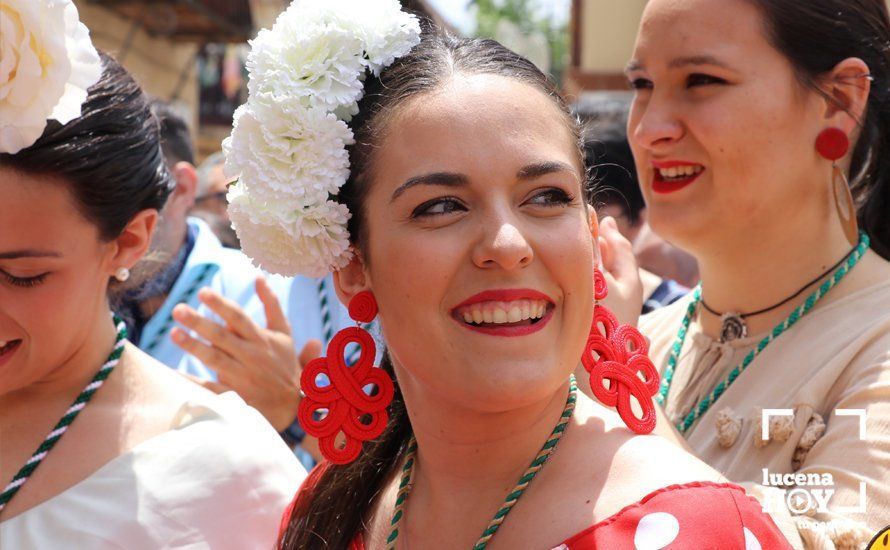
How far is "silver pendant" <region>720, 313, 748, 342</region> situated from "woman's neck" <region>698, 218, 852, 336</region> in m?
0.02

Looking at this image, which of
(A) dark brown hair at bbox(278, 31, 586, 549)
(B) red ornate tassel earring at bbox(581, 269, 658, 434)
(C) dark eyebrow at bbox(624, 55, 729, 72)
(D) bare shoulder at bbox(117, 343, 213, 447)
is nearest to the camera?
(B) red ornate tassel earring at bbox(581, 269, 658, 434)

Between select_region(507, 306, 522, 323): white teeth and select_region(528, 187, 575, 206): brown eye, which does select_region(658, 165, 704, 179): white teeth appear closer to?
select_region(528, 187, 575, 206): brown eye

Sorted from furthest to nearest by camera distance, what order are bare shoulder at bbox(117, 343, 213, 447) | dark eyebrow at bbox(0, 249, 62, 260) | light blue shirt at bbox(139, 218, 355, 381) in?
light blue shirt at bbox(139, 218, 355, 381), bare shoulder at bbox(117, 343, 213, 447), dark eyebrow at bbox(0, 249, 62, 260)

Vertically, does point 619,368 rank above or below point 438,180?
below

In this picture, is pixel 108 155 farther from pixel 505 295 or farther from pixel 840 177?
pixel 840 177

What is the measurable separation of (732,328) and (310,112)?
1.38 meters

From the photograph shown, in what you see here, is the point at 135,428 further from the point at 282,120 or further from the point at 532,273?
the point at 532,273

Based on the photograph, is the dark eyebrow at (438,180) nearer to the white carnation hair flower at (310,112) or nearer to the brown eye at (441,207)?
the brown eye at (441,207)

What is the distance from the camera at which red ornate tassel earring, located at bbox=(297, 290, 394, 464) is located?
216 centimetres

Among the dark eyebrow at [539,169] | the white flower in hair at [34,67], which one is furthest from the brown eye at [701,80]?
the white flower in hair at [34,67]

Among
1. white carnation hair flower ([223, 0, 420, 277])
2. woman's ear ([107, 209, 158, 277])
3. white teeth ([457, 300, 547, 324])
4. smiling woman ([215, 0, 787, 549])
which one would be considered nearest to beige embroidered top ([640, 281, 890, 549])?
smiling woman ([215, 0, 787, 549])

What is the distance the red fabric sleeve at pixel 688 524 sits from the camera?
172 cm

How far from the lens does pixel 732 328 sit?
2.91 m

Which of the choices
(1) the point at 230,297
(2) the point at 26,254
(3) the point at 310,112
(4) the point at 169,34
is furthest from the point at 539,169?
(4) the point at 169,34
